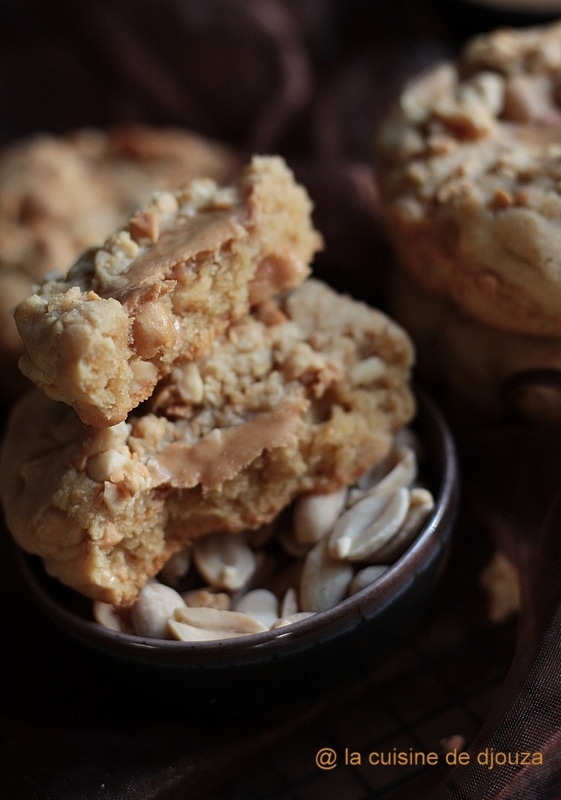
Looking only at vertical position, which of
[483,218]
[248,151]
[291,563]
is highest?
[483,218]

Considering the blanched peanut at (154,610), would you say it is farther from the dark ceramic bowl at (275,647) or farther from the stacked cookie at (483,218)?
the stacked cookie at (483,218)

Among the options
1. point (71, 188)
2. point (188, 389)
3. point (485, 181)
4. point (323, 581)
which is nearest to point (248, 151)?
point (71, 188)

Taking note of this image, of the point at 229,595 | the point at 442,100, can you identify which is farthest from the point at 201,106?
the point at 229,595

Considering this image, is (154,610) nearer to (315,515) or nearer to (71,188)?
(315,515)

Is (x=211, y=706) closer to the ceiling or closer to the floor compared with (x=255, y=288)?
closer to the floor

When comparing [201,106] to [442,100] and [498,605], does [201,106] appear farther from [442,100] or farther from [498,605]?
[498,605]

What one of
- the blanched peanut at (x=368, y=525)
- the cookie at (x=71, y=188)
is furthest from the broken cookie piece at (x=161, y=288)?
the cookie at (x=71, y=188)
